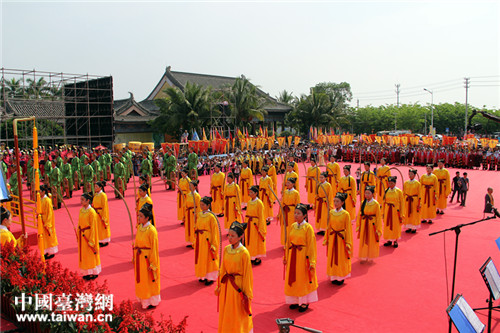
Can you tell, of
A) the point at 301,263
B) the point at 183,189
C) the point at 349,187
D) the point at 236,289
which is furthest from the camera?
the point at 349,187

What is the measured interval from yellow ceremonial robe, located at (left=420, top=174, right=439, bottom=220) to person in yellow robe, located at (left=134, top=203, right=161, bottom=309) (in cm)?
815

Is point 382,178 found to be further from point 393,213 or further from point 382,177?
point 393,213

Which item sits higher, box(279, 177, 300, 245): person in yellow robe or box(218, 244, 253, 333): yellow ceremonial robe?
box(279, 177, 300, 245): person in yellow robe

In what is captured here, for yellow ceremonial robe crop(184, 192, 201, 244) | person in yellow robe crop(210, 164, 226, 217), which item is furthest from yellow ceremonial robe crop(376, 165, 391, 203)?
yellow ceremonial robe crop(184, 192, 201, 244)

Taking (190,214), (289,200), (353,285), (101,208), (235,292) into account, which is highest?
(289,200)

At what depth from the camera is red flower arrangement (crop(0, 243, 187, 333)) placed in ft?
13.2

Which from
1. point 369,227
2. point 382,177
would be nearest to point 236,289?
point 369,227

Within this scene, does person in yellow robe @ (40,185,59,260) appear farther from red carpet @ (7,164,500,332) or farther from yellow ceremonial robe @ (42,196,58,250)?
red carpet @ (7,164,500,332)

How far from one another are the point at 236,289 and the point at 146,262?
6.27ft

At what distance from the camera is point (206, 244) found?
7.31 m

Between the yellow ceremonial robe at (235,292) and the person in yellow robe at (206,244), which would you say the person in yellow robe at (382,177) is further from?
the yellow ceremonial robe at (235,292)

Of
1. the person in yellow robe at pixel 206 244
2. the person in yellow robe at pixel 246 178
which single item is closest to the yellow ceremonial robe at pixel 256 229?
the person in yellow robe at pixel 206 244

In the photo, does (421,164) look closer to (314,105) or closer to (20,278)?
(314,105)

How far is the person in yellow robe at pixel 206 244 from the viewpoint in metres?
7.21
